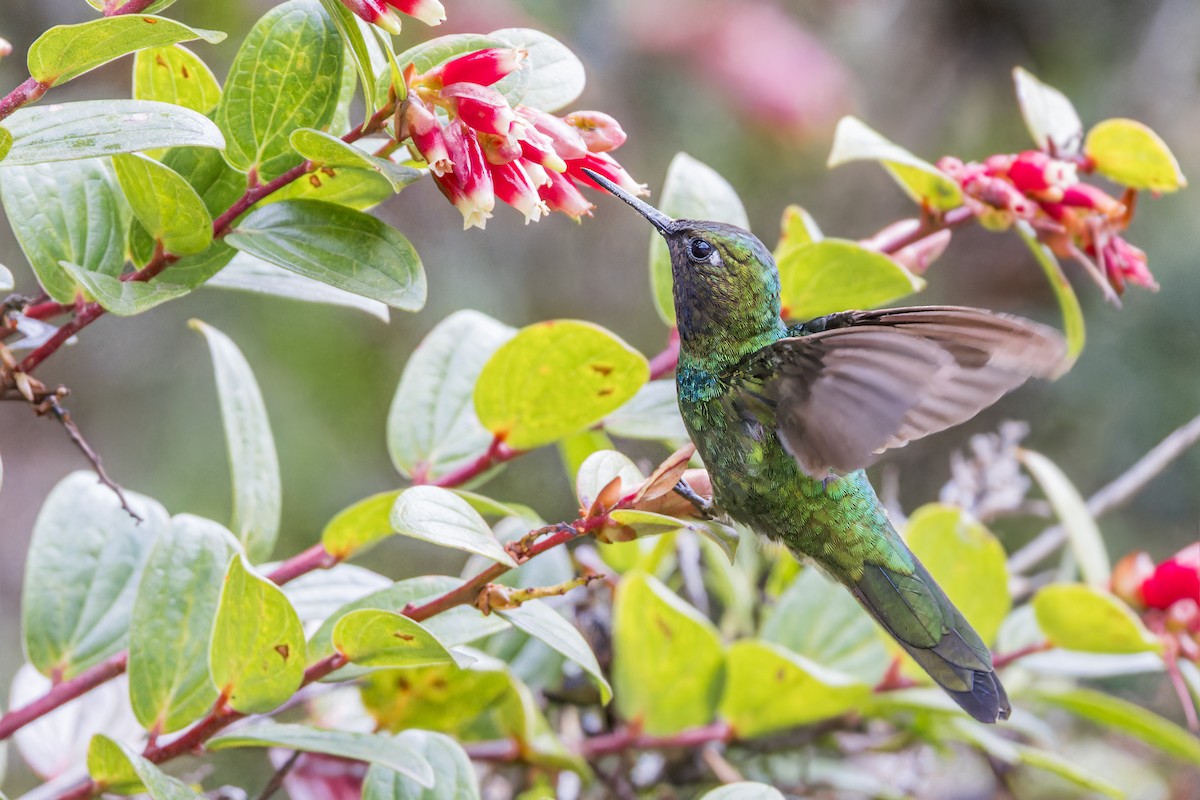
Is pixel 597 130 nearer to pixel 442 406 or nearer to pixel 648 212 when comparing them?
pixel 648 212

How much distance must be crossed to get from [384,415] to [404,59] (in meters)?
1.96

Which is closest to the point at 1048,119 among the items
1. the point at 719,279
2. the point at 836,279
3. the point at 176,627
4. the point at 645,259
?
the point at 836,279

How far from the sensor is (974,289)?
3176 millimetres

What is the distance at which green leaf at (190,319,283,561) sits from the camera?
108cm

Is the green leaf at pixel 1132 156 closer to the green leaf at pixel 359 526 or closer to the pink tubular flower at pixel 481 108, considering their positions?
the pink tubular flower at pixel 481 108

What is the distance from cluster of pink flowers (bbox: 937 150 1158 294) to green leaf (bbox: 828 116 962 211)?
0.06ft

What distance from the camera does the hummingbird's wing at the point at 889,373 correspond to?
2.94 feet

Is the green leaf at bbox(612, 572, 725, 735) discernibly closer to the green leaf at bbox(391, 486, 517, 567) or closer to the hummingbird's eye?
the hummingbird's eye

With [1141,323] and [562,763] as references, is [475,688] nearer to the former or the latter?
[562,763]

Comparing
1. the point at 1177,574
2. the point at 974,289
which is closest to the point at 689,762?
the point at 1177,574

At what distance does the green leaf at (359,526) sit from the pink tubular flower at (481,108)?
377 millimetres

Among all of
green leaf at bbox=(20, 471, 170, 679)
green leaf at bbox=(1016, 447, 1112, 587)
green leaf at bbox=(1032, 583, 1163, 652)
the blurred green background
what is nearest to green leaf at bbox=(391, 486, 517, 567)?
green leaf at bbox=(20, 471, 170, 679)

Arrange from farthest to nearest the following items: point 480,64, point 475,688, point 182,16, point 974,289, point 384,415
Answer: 1. point 974,289
2. point 384,415
3. point 182,16
4. point 475,688
5. point 480,64

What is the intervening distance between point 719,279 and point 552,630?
451mm
